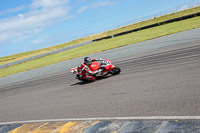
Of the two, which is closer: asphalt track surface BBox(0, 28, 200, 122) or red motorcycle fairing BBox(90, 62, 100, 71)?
asphalt track surface BBox(0, 28, 200, 122)

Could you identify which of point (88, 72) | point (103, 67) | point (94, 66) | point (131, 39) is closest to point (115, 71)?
point (103, 67)

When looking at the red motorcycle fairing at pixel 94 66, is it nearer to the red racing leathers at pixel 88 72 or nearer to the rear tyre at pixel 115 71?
the red racing leathers at pixel 88 72

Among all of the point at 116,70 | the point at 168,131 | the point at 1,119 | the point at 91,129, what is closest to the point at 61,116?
the point at 91,129

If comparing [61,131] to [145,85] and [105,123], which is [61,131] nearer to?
[105,123]

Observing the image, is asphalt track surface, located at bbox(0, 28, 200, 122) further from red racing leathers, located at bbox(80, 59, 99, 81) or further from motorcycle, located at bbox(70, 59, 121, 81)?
motorcycle, located at bbox(70, 59, 121, 81)

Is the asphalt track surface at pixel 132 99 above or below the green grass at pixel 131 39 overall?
below

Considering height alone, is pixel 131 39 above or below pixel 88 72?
above

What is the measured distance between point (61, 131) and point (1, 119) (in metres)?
4.16

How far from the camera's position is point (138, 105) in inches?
255

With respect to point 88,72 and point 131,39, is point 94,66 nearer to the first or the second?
point 88,72

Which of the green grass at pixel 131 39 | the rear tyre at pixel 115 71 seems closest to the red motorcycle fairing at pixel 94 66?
the rear tyre at pixel 115 71

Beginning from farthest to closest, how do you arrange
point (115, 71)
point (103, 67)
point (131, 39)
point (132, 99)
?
point (131, 39)
point (115, 71)
point (103, 67)
point (132, 99)

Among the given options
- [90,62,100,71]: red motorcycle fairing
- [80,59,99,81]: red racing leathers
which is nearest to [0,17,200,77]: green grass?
[90,62,100,71]: red motorcycle fairing

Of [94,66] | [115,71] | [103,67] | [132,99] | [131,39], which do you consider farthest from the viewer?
[131,39]
